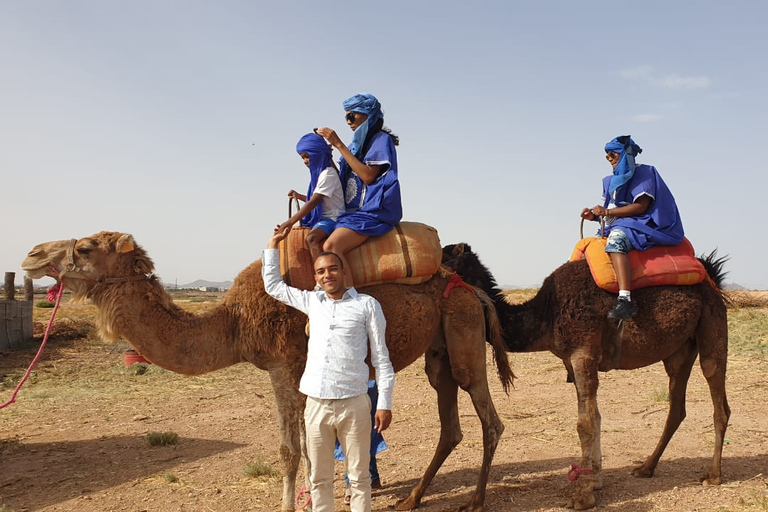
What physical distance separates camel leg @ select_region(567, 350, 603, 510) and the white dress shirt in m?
2.59

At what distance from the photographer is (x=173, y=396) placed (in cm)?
1171

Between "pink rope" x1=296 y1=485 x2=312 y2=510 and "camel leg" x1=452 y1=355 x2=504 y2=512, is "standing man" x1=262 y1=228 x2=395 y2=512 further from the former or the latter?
"camel leg" x1=452 y1=355 x2=504 y2=512

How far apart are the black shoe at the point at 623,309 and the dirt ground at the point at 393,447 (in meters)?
1.74

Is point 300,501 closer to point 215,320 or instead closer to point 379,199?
point 215,320

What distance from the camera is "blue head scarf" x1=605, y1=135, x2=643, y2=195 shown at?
19.9 feet

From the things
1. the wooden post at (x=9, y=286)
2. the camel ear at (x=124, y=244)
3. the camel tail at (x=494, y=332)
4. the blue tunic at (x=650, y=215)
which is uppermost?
the blue tunic at (x=650, y=215)

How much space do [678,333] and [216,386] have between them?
9.57 m

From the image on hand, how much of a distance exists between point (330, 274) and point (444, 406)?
2672 millimetres

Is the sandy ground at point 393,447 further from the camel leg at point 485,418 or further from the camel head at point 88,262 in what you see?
the camel head at point 88,262

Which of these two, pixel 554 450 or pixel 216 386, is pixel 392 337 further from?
pixel 216 386

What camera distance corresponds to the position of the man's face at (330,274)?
13.2ft

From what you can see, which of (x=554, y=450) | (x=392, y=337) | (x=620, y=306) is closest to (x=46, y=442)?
(x=392, y=337)

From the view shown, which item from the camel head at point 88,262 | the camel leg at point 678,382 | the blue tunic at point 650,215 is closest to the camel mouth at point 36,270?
the camel head at point 88,262

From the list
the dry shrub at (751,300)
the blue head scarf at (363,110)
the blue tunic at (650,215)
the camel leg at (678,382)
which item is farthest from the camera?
the dry shrub at (751,300)
